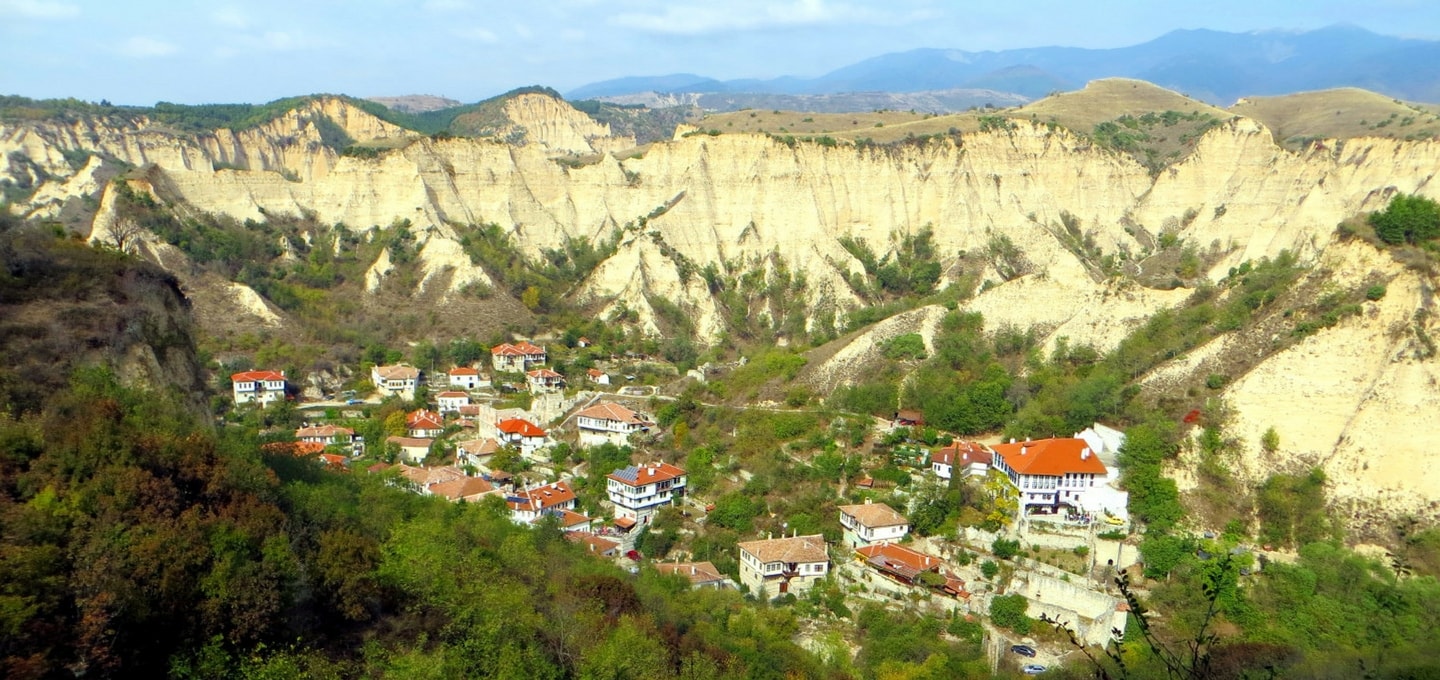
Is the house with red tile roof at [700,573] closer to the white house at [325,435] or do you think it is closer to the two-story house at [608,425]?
the two-story house at [608,425]

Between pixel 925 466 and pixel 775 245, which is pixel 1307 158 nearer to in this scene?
pixel 775 245

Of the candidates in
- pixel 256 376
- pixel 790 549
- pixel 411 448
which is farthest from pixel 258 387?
pixel 790 549

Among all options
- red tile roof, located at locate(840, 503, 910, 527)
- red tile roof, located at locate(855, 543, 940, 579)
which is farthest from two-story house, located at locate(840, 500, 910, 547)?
red tile roof, located at locate(855, 543, 940, 579)

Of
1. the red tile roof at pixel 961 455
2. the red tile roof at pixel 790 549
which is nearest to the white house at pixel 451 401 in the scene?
the red tile roof at pixel 790 549

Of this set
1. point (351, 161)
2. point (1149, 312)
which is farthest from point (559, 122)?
point (1149, 312)

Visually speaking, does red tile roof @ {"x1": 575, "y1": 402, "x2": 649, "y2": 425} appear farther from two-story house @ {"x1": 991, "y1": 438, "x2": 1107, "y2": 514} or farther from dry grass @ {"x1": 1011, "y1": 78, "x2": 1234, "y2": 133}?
dry grass @ {"x1": 1011, "y1": 78, "x2": 1234, "y2": 133}

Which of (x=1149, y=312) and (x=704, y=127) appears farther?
(x=704, y=127)
